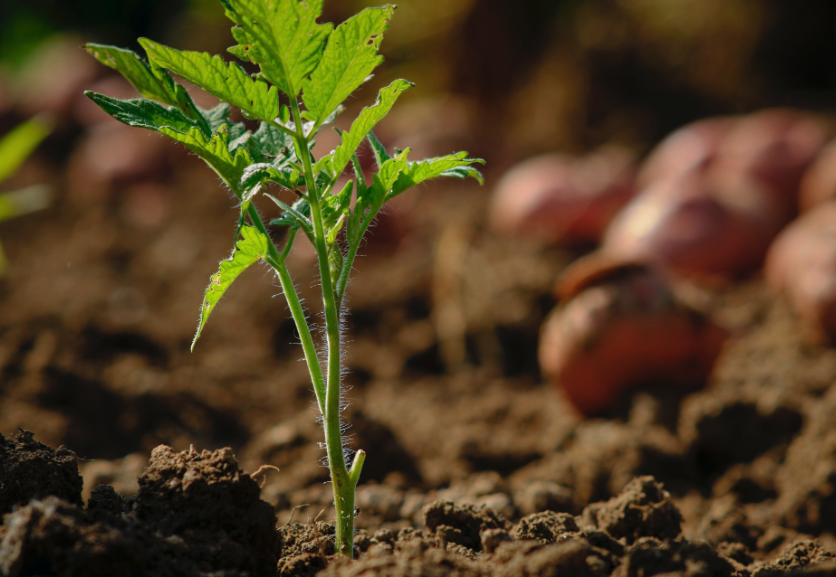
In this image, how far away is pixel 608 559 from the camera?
41.2 inches

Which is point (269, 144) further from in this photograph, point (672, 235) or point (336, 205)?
point (672, 235)

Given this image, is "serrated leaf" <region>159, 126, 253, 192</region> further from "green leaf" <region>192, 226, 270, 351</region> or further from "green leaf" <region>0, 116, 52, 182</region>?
"green leaf" <region>0, 116, 52, 182</region>

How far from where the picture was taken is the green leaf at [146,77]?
1010mm

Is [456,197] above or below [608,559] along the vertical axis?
above

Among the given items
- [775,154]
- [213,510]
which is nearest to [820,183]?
[775,154]

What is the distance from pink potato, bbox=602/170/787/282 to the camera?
137 inches

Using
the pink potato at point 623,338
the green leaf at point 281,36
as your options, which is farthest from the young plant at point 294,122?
the pink potato at point 623,338

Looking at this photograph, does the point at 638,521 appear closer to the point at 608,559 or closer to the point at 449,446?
the point at 608,559

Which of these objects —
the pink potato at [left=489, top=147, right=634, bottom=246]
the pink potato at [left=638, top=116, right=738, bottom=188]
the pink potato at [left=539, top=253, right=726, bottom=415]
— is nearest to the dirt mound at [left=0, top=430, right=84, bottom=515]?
the pink potato at [left=539, top=253, right=726, bottom=415]

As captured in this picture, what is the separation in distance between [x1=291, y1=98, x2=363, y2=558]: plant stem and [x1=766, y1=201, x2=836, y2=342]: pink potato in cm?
240

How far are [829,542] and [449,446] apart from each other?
1.05 meters

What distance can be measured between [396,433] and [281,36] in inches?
64.0

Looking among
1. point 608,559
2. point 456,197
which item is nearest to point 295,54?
point 608,559

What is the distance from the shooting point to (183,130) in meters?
1.09
